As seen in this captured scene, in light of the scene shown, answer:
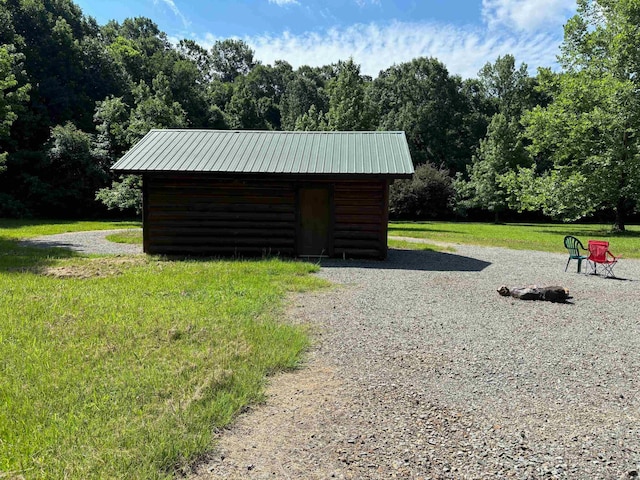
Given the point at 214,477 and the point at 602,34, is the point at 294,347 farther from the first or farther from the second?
the point at 602,34

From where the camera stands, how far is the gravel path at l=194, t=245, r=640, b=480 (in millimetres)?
3025

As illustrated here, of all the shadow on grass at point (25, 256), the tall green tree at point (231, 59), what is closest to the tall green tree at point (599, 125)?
the shadow on grass at point (25, 256)

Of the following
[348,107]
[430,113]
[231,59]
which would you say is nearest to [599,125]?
[348,107]

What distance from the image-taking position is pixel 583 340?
5906 mm

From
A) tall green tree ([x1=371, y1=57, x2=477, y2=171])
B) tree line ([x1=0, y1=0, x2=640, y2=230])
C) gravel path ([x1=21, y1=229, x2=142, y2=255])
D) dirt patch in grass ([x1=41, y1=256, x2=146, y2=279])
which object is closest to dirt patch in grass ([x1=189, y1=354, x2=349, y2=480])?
dirt patch in grass ([x1=41, y1=256, x2=146, y2=279])

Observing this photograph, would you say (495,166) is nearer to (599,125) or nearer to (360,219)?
(599,125)

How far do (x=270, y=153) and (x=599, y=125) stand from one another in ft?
66.1

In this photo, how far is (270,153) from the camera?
46.8 feet

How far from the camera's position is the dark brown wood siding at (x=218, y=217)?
13.5m

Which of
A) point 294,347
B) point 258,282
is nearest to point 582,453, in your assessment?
point 294,347

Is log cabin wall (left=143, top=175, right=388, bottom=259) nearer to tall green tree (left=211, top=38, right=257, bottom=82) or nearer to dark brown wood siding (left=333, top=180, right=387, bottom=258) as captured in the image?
dark brown wood siding (left=333, top=180, right=387, bottom=258)

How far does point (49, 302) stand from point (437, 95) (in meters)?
56.7

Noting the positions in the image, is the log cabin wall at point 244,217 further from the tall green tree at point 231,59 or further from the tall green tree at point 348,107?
the tall green tree at point 231,59

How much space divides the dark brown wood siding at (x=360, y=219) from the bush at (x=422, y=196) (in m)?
26.0
